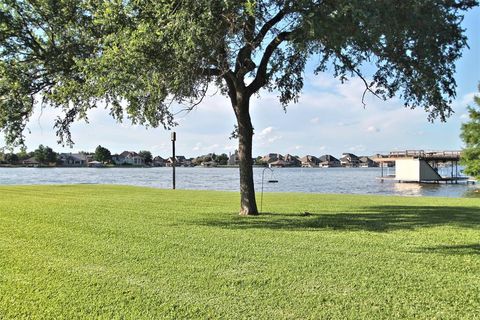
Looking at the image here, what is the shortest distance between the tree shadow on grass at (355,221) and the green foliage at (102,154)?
387 feet

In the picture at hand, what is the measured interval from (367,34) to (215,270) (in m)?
4.32

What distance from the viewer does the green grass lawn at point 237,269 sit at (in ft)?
14.5

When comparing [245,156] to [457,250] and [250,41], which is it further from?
[457,250]

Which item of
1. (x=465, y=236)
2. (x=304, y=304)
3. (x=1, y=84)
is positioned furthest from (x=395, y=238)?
(x=1, y=84)

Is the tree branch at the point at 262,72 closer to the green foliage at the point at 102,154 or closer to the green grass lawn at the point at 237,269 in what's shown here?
the green grass lawn at the point at 237,269

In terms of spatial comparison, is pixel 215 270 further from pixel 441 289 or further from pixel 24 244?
pixel 24 244

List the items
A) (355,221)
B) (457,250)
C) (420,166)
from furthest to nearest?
(420,166)
(355,221)
(457,250)

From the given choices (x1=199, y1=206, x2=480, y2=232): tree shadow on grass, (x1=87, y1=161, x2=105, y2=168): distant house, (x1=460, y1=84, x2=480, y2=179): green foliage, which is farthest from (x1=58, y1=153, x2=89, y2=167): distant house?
(x1=199, y1=206, x2=480, y2=232): tree shadow on grass

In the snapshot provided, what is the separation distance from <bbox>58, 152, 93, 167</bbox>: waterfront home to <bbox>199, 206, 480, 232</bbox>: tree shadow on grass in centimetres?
11875

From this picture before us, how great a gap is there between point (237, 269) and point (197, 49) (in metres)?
4.28

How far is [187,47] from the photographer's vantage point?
7.96 meters

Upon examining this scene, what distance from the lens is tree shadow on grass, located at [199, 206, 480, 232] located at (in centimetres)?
964

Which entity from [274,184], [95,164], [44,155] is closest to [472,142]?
[274,184]

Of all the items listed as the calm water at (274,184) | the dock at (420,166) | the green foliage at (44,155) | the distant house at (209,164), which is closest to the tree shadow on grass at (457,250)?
the calm water at (274,184)
